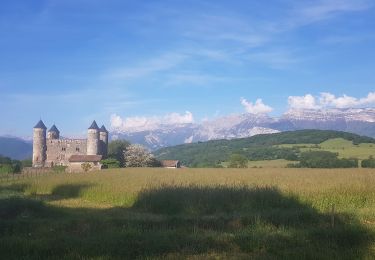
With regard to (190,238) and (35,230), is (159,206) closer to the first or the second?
(35,230)

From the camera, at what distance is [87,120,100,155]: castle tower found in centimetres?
10031

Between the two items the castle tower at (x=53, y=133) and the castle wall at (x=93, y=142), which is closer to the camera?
the castle wall at (x=93, y=142)

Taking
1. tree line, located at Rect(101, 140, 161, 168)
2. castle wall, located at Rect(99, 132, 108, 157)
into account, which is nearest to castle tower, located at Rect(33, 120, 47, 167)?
castle wall, located at Rect(99, 132, 108, 157)

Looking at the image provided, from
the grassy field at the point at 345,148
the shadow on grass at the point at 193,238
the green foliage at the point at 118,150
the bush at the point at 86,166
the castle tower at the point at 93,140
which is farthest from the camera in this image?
the grassy field at the point at 345,148

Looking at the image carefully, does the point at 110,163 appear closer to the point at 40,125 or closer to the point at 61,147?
the point at 61,147

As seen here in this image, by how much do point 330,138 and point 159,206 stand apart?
13752 centimetres

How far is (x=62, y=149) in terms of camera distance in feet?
339

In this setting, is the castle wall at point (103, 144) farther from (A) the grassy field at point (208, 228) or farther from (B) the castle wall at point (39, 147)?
(A) the grassy field at point (208, 228)

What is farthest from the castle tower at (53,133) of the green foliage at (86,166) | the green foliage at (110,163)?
the green foliage at (110,163)

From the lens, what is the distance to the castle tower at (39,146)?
10350cm

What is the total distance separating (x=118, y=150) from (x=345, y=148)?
6258 centimetres

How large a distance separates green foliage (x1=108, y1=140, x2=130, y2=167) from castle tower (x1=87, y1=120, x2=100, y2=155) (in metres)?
3.62

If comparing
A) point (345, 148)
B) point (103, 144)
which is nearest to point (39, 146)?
point (103, 144)

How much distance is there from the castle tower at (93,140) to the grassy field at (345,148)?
57.7 metres
